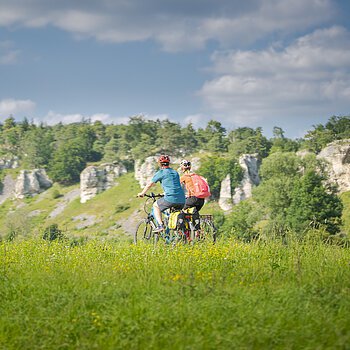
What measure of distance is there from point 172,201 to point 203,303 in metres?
6.27

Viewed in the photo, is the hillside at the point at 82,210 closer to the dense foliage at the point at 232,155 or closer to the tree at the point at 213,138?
the dense foliage at the point at 232,155

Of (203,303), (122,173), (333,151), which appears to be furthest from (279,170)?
(203,303)

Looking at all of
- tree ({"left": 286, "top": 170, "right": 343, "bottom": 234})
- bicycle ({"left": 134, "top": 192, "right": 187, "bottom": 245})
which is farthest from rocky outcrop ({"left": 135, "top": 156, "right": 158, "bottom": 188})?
bicycle ({"left": 134, "top": 192, "right": 187, "bottom": 245})

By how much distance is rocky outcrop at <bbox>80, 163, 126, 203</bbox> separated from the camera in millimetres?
172375

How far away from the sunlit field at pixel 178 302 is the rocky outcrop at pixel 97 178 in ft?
538

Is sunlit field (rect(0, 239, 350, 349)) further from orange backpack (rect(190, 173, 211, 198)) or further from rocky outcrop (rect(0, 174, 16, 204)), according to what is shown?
rocky outcrop (rect(0, 174, 16, 204))

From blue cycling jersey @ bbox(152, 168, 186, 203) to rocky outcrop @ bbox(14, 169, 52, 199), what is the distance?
17835 centimetres

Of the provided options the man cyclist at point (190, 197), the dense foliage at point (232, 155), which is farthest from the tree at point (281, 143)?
the man cyclist at point (190, 197)

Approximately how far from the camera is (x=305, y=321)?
5723 millimetres

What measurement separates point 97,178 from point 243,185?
50925 mm

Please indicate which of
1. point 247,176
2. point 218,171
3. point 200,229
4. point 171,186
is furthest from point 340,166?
point 171,186

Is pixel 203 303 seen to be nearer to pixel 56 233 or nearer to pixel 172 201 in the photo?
pixel 172 201

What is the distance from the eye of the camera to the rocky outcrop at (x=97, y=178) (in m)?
172

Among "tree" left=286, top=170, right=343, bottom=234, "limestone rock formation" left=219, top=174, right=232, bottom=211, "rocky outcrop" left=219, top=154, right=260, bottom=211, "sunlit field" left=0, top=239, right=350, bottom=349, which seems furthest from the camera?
"rocky outcrop" left=219, top=154, right=260, bottom=211
